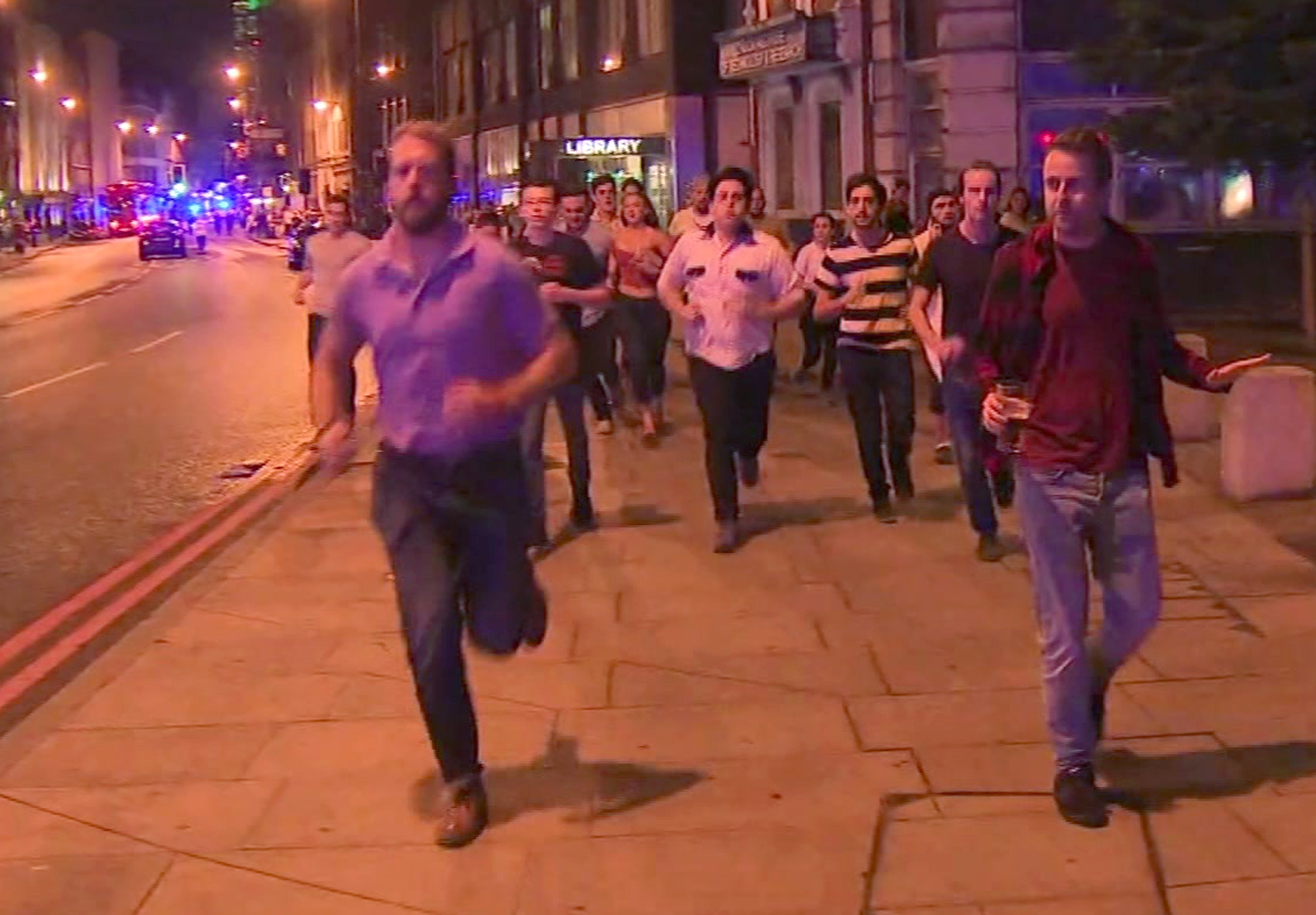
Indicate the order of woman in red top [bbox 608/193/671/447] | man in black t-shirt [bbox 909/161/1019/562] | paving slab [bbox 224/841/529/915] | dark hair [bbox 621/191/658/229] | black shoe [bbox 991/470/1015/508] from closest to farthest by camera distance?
paving slab [bbox 224/841/529/915] → man in black t-shirt [bbox 909/161/1019/562] → black shoe [bbox 991/470/1015/508] → woman in red top [bbox 608/193/671/447] → dark hair [bbox 621/191/658/229]

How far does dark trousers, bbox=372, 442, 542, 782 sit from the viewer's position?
4.93 meters

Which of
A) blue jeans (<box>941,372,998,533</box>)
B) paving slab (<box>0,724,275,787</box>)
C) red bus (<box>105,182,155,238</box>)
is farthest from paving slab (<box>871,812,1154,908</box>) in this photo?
red bus (<box>105,182,155,238</box>)

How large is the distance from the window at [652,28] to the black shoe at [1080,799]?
35031mm

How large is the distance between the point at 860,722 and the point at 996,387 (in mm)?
1489

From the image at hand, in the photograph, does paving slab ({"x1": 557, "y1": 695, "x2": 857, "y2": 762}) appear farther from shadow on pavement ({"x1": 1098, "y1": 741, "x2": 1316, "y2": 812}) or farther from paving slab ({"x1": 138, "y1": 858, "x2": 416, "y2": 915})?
paving slab ({"x1": 138, "y1": 858, "x2": 416, "y2": 915})

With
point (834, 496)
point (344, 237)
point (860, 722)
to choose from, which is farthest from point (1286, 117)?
point (860, 722)

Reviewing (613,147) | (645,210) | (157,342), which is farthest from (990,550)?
(613,147)

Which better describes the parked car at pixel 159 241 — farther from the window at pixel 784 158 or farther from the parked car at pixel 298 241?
the window at pixel 784 158

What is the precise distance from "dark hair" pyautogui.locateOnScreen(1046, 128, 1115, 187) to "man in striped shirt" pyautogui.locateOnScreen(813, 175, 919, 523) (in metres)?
4.29

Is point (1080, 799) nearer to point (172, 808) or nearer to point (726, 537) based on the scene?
point (172, 808)

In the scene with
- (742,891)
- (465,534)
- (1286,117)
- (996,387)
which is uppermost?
(1286,117)

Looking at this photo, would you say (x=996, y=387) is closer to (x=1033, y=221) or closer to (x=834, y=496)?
(x=834, y=496)

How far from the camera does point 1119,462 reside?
488cm

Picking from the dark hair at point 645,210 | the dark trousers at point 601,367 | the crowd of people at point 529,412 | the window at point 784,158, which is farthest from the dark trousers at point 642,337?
the window at point 784,158
